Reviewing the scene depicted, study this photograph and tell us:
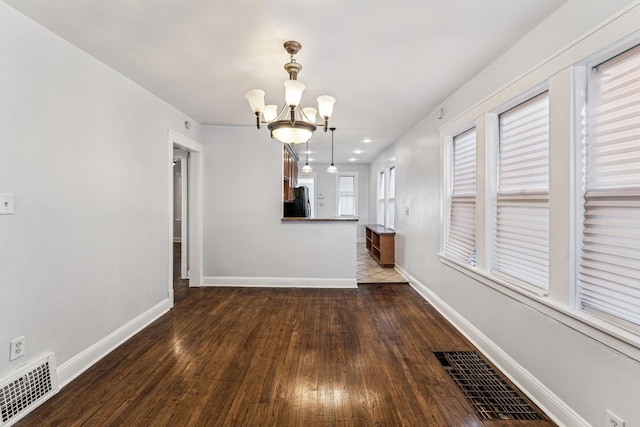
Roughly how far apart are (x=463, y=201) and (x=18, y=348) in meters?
3.79

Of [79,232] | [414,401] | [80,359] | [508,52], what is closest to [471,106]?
[508,52]

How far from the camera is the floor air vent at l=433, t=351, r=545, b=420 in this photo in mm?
1771

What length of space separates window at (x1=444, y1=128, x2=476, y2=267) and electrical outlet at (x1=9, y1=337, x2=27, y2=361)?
11.6 ft

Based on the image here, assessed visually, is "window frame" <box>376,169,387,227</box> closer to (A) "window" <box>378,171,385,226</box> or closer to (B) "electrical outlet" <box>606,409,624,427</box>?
(A) "window" <box>378,171,385,226</box>

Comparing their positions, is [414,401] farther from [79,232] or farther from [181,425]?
[79,232]

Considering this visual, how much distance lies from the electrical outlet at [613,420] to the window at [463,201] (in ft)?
4.87

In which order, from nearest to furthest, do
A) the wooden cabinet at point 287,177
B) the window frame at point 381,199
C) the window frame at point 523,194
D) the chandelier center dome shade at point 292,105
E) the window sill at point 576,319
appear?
the window sill at point 576,319, the window frame at point 523,194, the chandelier center dome shade at point 292,105, the wooden cabinet at point 287,177, the window frame at point 381,199

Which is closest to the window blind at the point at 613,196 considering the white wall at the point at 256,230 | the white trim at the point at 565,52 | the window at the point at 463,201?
the white trim at the point at 565,52

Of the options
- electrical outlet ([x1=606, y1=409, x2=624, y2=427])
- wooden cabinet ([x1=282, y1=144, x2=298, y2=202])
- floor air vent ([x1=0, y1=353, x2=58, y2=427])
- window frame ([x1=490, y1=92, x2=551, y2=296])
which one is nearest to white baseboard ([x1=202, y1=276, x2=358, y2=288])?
wooden cabinet ([x1=282, y1=144, x2=298, y2=202])

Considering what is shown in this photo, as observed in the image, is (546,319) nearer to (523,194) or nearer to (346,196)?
(523,194)

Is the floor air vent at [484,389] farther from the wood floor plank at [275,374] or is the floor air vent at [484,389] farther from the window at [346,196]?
the window at [346,196]

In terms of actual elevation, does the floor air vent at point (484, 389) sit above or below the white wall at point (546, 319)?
below

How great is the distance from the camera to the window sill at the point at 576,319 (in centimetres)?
132

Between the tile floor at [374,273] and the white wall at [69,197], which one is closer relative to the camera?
the white wall at [69,197]
